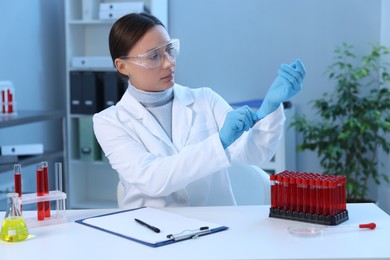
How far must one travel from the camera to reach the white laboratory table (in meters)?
1.34

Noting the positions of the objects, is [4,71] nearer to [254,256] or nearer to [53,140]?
[53,140]

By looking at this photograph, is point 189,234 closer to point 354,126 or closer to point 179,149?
point 179,149

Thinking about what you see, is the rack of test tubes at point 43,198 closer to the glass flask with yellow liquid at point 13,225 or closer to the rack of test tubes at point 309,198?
the glass flask with yellow liquid at point 13,225

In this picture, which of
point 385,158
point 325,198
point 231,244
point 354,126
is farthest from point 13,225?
point 385,158

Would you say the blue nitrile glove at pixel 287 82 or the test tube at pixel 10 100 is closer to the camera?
the blue nitrile glove at pixel 287 82

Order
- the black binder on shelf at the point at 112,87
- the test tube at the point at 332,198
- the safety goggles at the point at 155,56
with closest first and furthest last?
the test tube at the point at 332,198, the safety goggles at the point at 155,56, the black binder on shelf at the point at 112,87

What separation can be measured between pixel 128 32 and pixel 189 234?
78cm

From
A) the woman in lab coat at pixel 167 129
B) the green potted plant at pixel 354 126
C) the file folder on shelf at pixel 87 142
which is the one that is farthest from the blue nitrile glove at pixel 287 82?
the file folder on shelf at pixel 87 142

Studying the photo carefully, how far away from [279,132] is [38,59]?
2672 mm

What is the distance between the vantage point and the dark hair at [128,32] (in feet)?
6.47

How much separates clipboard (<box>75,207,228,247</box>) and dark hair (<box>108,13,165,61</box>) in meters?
0.56

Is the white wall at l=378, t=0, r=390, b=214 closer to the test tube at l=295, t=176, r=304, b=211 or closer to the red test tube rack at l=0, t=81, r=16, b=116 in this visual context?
the red test tube rack at l=0, t=81, r=16, b=116

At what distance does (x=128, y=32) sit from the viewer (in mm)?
1979

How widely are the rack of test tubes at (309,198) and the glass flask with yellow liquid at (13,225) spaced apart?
66 centimetres
